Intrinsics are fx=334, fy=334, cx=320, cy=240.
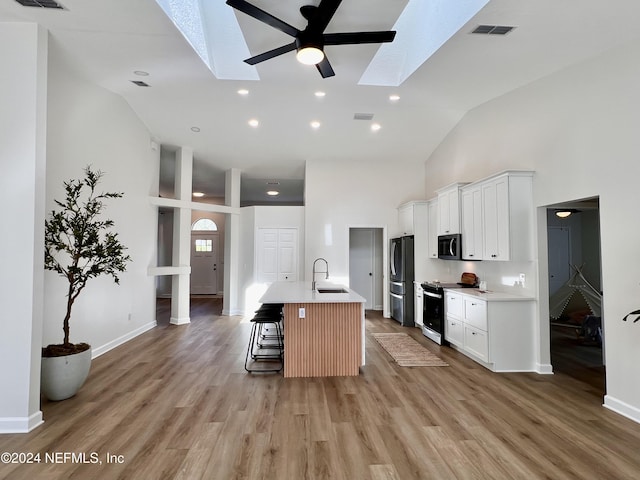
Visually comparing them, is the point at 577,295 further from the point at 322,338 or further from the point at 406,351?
the point at 322,338

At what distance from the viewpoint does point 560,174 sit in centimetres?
372

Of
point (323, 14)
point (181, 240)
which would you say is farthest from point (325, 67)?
point (181, 240)

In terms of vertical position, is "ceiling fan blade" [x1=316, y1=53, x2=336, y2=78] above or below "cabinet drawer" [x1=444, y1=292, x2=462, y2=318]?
above

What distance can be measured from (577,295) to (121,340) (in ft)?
26.3

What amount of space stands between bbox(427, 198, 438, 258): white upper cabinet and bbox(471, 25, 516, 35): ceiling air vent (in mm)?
3180

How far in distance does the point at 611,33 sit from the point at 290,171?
19.5 feet

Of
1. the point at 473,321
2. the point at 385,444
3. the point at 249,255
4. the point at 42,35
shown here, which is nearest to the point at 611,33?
the point at 473,321

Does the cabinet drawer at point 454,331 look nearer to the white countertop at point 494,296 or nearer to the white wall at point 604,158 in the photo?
the white countertop at point 494,296

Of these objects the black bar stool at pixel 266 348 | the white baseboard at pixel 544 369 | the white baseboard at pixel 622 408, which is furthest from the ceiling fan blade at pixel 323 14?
the white baseboard at pixel 544 369

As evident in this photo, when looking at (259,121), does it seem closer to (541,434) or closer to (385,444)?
(385,444)

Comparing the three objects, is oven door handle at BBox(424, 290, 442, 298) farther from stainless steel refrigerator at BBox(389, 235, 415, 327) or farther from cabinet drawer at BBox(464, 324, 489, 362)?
stainless steel refrigerator at BBox(389, 235, 415, 327)

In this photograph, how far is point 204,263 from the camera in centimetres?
1127

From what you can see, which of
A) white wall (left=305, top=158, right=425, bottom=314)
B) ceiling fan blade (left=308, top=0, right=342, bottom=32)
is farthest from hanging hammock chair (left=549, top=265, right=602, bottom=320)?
ceiling fan blade (left=308, top=0, right=342, bottom=32)

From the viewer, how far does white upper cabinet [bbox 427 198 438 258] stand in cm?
616
